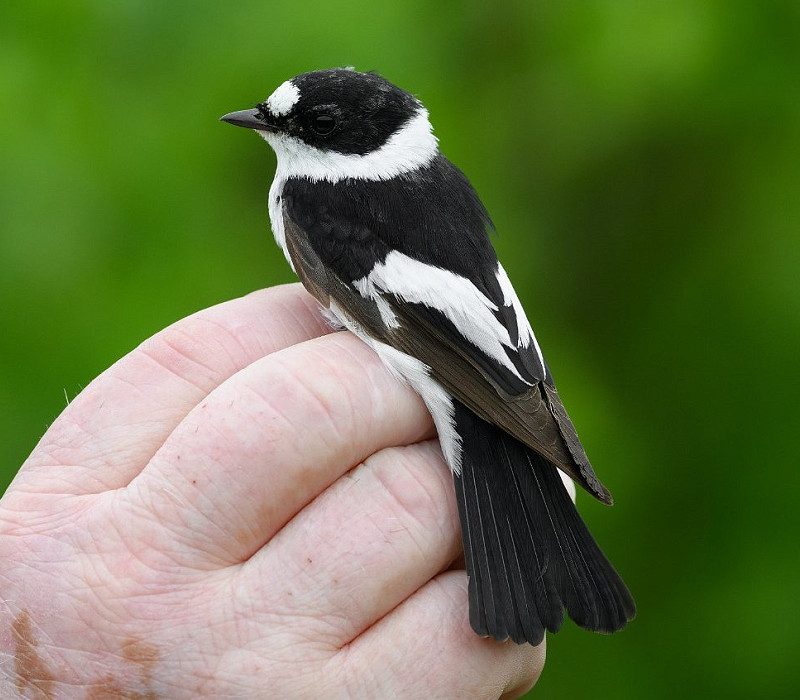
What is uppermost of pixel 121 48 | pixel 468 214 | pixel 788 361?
pixel 121 48

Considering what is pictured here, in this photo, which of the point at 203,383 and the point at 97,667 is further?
the point at 203,383

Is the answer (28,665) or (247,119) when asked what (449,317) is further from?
(28,665)

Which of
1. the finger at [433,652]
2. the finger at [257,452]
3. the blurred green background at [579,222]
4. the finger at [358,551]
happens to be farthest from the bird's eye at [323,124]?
the finger at [433,652]

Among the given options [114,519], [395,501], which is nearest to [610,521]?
[395,501]

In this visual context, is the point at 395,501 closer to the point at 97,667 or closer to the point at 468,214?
the point at 97,667

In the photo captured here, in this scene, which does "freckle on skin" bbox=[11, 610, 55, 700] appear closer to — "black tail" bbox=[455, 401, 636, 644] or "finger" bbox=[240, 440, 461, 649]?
"finger" bbox=[240, 440, 461, 649]

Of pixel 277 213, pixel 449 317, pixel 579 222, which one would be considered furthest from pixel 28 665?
Result: pixel 579 222
